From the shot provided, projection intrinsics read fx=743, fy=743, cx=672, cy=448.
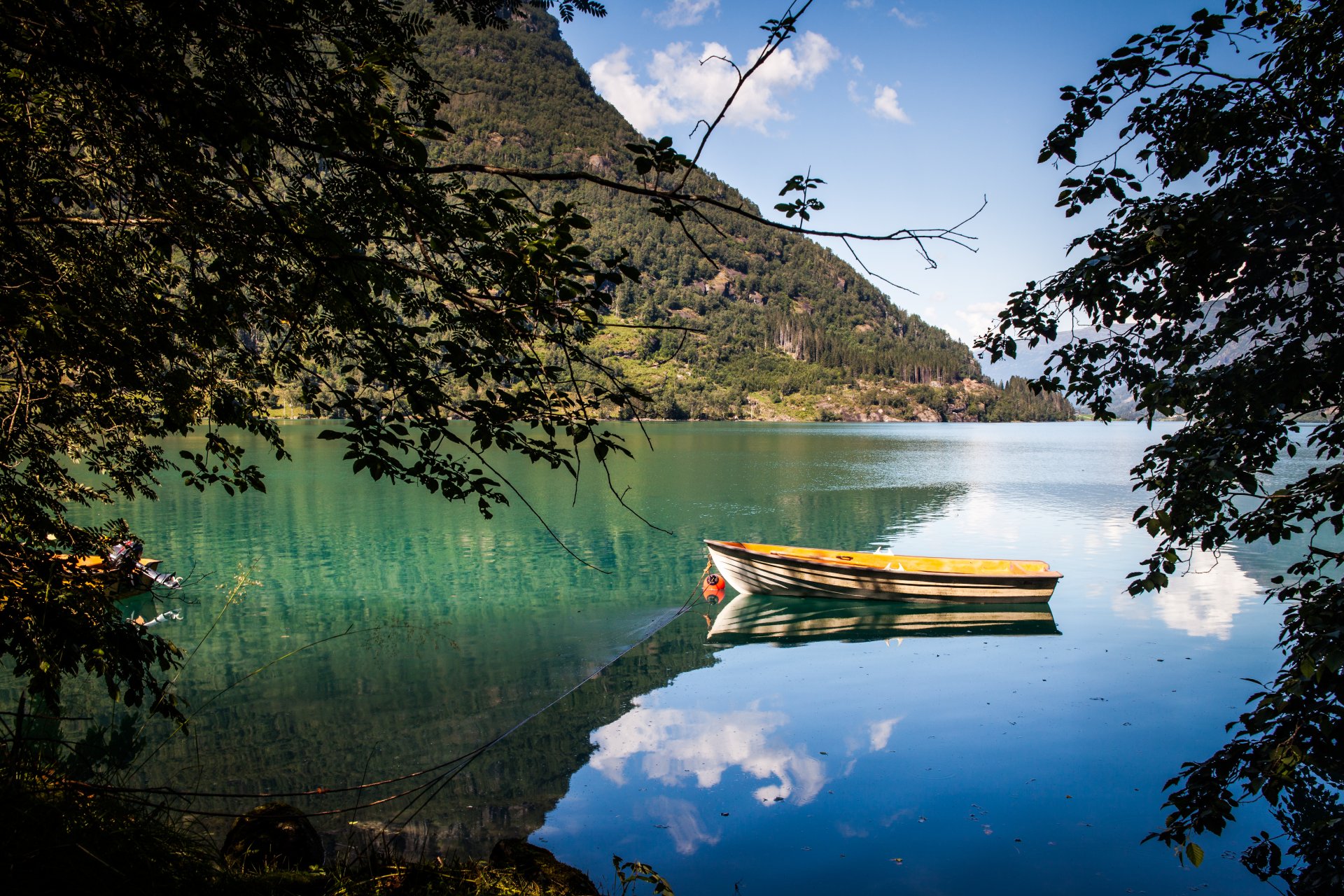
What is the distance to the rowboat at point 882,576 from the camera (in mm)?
15523

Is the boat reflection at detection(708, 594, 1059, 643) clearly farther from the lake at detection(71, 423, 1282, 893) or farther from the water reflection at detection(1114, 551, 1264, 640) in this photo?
the water reflection at detection(1114, 551, 1264, 640)

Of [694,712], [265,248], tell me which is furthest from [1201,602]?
[265,248]

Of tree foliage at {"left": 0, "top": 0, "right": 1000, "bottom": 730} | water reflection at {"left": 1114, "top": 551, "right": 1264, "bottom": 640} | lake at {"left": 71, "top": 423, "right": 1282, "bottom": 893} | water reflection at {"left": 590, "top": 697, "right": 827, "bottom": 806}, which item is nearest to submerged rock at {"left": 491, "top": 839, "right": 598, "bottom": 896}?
lake at {"left": 71, "top": 423, "right": 1282, "bottom": 893}

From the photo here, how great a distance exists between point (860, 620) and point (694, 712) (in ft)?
20.2

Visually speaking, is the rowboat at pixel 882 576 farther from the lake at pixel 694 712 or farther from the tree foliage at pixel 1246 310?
the tree foliage at pixel 1246 310

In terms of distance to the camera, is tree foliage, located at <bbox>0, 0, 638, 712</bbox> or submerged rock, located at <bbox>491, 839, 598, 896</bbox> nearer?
tree foliage, located at <bbox>0, 0, 638, 712</bbox>

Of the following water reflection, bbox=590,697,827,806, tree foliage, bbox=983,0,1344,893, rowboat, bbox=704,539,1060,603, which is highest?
tree foliage, bbox=983,0,1344,893

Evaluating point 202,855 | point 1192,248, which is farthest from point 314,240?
point 1192,248

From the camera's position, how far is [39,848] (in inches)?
92.1

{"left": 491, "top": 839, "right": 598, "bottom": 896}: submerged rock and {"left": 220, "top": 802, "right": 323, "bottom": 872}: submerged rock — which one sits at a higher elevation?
{"left": 220, "top": 802, "right": 323, "bottom": 872}: submerged rock

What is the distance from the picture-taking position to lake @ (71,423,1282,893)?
22.2 ft

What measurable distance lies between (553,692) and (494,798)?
2880mm

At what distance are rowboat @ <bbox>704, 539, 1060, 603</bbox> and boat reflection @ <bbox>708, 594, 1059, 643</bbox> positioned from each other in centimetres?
18

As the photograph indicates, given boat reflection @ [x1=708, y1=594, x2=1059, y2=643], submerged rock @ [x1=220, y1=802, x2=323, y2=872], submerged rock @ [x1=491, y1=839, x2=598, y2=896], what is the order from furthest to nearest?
boat reflection @ [x1=708, y1=594, x2=1059, y2=643], submerged rock @ [x1=220, y1=802, x2=323, y2=872], submerged rock @ [x1=491, y1=839, x2=598, y2=896]
